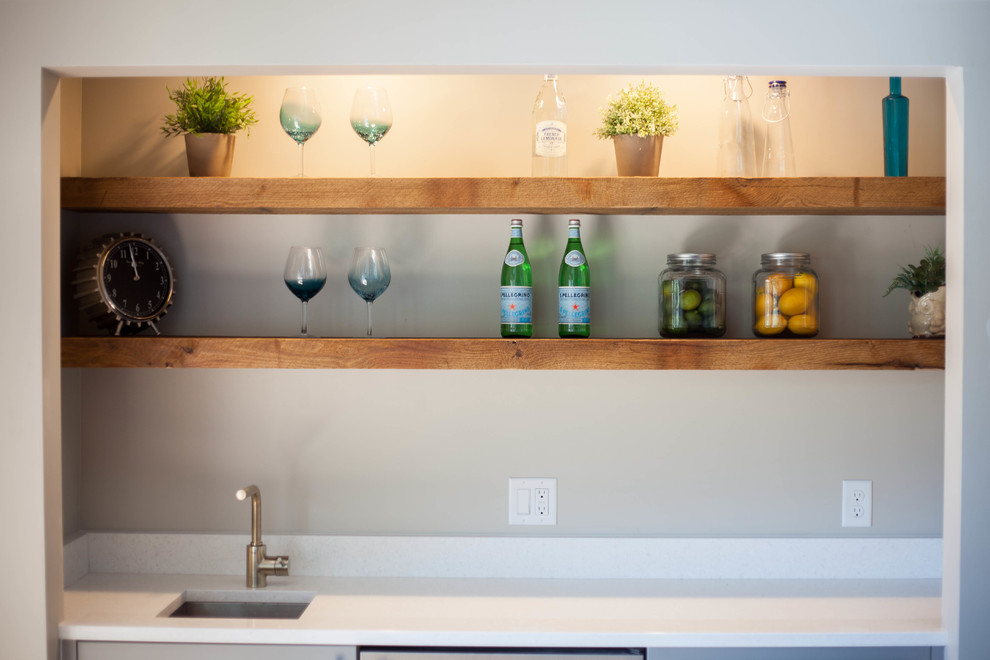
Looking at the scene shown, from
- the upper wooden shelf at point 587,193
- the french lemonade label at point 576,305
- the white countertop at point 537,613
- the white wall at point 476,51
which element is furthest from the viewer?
the french lemonade label at point 576,305

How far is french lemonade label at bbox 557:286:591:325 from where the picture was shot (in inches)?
67.8

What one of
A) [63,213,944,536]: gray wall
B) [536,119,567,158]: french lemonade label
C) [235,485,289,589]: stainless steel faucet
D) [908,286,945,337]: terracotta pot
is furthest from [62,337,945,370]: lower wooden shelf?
[536,119,567,158]: french lemonade label

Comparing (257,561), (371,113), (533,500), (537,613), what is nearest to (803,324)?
(533,500)

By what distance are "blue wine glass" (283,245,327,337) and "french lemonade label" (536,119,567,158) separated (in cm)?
58

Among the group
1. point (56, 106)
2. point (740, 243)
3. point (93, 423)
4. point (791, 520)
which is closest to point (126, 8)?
point (56, 106)

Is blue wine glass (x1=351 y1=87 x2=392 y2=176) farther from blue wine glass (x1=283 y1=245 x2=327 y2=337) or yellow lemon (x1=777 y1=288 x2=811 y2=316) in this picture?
yellow lemon (x1=777 y1=288 x2=811 y2=316)

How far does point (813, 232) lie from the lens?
188 cm

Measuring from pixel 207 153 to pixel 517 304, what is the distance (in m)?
0.80

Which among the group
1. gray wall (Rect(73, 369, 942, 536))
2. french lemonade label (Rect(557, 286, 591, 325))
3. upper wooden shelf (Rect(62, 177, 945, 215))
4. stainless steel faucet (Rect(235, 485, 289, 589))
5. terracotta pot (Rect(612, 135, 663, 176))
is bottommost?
stainless steel faucet (Rect(235, 485, 289, 589))

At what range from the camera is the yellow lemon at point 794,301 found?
171cm

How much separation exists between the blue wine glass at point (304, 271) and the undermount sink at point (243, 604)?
703 millimetres

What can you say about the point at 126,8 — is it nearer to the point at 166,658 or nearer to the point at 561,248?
the point at 561,248

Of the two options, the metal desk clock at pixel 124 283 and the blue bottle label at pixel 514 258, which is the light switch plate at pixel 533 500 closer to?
the blue bottle label at pixel 514 258

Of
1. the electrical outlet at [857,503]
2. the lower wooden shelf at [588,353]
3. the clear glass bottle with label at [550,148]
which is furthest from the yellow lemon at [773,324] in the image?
the clear glass bottle with label at [550,148]
